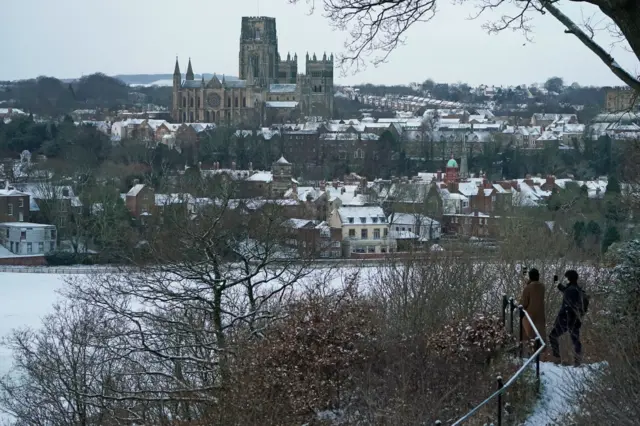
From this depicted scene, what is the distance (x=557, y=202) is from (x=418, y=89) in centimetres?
14063

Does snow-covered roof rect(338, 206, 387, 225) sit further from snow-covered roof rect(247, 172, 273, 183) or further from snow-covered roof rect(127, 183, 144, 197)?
snow-covered roof rect(127, 183, 144, 197)

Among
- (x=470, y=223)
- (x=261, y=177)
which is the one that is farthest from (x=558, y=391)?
(x=261, y=177)

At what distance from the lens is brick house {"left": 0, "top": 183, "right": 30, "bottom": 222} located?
41.0 metres

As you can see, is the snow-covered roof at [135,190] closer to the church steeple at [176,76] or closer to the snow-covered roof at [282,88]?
the church steeple at [176,76]

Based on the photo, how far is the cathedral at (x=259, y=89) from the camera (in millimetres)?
91812

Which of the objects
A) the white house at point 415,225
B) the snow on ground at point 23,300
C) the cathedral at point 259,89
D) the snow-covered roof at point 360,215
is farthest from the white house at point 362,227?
the cathedral at point 259,89

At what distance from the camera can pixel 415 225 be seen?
37062mm

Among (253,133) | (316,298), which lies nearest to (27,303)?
(316,298)

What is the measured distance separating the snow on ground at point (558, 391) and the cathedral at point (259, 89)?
79.0 meters

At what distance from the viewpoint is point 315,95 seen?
101m

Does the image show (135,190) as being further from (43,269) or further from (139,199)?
(43,269)

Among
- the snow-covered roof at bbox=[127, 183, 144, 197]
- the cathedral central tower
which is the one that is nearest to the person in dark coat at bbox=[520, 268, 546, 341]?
the snow-covered roof at bbox=[127, 183, 144, 197]

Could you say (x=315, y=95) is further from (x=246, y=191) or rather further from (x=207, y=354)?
(x=207, y=354)

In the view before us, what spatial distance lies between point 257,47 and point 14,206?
58.2 metres
